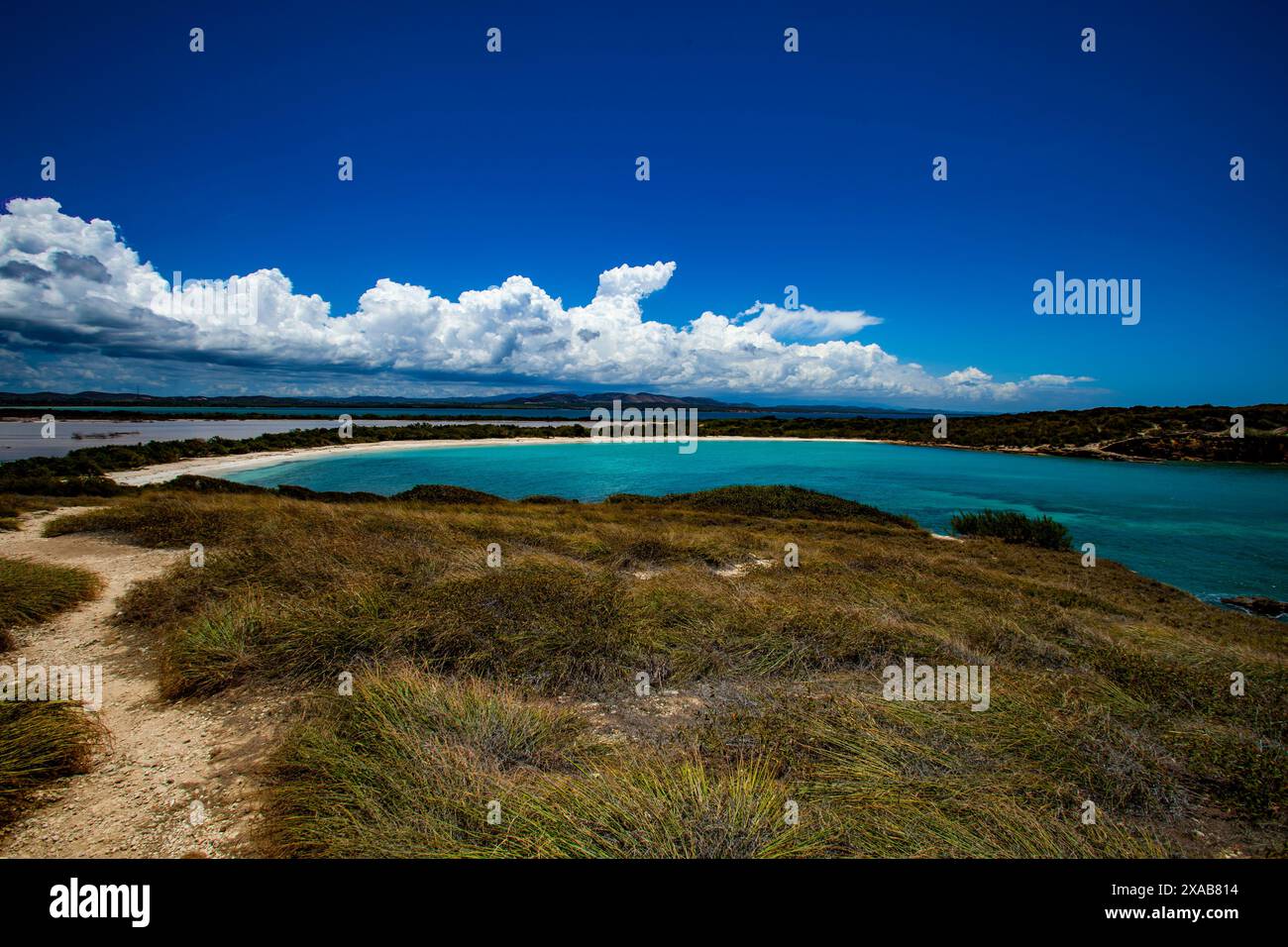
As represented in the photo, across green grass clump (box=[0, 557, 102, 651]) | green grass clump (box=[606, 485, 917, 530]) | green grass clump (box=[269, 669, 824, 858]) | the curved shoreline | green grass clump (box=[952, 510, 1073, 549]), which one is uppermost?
the curved shoreline

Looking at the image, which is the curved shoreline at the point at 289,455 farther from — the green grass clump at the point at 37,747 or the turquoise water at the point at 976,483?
the green grass clump at the point at 37,747

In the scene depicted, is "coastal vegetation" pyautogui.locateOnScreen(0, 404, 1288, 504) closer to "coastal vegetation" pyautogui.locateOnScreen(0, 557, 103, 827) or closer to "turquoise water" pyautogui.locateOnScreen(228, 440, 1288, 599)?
"turquoise water" pyautogui.locateOnScreen(228, 440, 1288, 599)

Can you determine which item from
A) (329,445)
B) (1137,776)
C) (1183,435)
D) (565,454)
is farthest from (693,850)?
(1183,435)

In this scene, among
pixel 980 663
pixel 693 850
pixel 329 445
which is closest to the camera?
pixel 693 850

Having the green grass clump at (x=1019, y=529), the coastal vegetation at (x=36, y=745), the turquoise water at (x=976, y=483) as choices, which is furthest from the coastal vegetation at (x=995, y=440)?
the green grass clump at (x=1019, y=529)

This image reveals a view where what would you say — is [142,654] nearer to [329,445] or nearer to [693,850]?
[693,850]

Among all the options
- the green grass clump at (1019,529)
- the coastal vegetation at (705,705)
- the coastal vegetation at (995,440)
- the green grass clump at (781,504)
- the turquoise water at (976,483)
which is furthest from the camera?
the coastal vegetation at (995,440)

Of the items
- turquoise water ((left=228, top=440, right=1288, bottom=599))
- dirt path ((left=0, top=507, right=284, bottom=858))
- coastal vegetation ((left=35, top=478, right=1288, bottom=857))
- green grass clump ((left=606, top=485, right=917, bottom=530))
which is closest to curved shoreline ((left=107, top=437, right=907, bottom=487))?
turquoise water ((left=228, top=440, right=1288, bottom=599))
